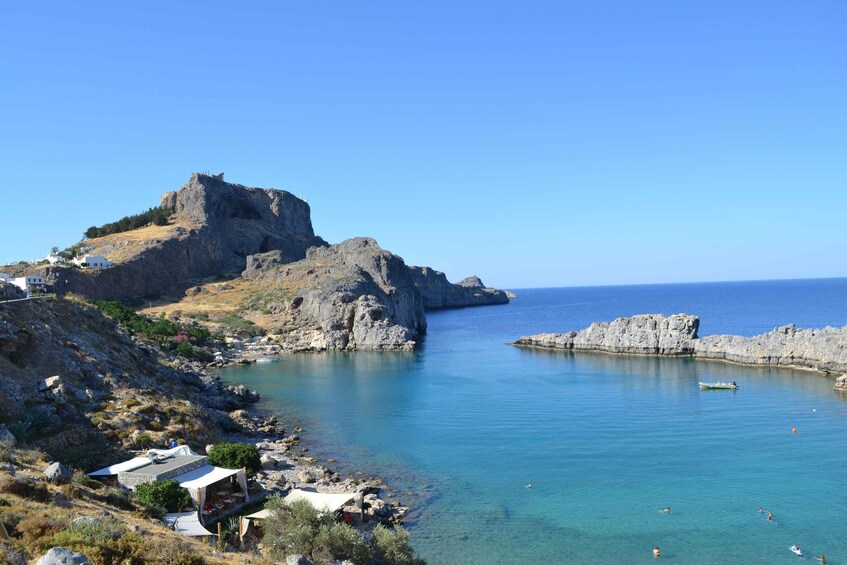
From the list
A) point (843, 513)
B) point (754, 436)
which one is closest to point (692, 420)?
point (754, 436)

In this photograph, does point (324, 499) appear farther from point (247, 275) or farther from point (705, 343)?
point (247, 275)

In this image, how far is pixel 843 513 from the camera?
26812 mm

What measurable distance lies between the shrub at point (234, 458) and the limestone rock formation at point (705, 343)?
203 ft

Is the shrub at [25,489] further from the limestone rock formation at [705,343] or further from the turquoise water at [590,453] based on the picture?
the limestone rock formation at [705,343]

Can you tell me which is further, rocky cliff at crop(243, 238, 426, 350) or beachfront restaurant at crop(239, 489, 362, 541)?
rocky cliff at crop(243, 238, 426, 350)

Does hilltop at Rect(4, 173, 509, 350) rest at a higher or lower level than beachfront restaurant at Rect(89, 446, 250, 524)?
higher

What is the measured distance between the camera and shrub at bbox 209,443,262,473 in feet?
93.8

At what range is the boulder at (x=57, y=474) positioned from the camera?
19.5m

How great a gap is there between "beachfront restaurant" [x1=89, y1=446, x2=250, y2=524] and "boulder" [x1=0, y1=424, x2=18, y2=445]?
123 inches

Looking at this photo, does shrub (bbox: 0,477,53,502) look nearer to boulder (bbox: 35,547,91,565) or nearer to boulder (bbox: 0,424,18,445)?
boulder (bbox: 35,547,91,565)

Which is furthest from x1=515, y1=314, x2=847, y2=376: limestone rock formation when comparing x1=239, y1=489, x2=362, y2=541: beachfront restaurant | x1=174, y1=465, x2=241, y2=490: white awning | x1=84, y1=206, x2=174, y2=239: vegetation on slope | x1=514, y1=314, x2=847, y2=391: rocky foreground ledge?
x1=84, y1=206, x2=174, y2=239: vegetation on slope

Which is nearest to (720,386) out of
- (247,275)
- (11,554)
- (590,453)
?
(590,453)

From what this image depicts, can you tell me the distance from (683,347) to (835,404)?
30.9 m

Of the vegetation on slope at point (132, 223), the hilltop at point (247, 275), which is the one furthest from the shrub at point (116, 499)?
the vegetation on slope at point (132, 223)
